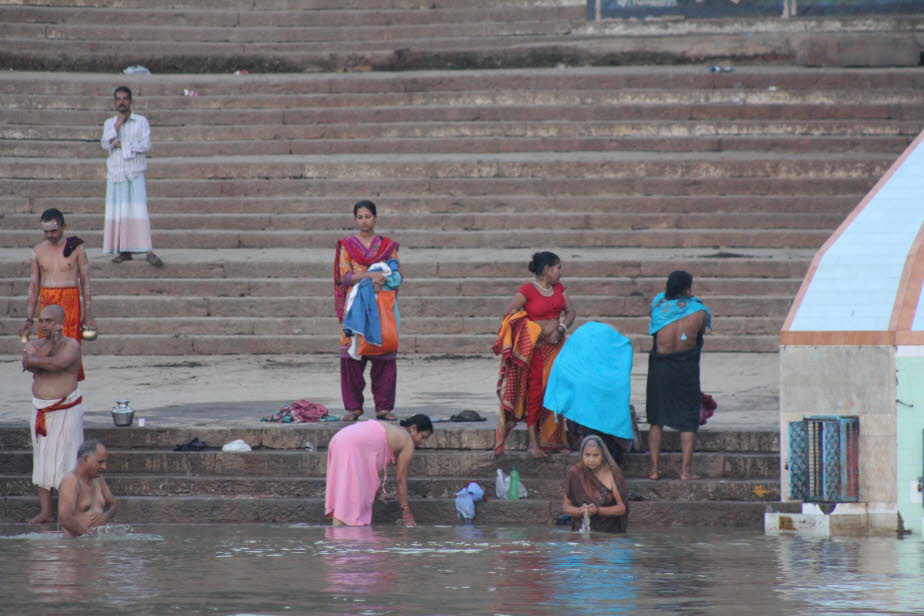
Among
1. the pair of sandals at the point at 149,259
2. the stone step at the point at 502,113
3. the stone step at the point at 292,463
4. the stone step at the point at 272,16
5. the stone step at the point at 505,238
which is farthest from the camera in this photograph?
the stone step at the point at 272,16

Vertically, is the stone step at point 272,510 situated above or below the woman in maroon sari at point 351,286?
below

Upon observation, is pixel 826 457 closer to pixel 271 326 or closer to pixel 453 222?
pixel 271 326

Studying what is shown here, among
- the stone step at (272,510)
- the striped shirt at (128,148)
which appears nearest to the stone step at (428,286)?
the striped shirt at (128,148)

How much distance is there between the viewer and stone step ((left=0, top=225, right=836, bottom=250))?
49.6 feet

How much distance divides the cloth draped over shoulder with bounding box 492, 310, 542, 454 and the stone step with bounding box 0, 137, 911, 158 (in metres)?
7.13

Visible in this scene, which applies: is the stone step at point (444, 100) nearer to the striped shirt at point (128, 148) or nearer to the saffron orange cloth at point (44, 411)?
the striped shirt at point (128, 148)

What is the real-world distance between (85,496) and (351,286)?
2389 millimetres

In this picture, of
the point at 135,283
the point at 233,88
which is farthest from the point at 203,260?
the point at 233,88

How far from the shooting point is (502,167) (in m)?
16.3

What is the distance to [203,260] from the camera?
→ 14.5m

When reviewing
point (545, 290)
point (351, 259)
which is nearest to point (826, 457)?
point (545, 290)

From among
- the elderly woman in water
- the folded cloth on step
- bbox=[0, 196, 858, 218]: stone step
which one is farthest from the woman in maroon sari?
bbox=[0, 196, 858, 218]: stone step

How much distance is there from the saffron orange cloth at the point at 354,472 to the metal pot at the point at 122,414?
5.21 ft

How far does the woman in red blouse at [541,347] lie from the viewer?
986cm
